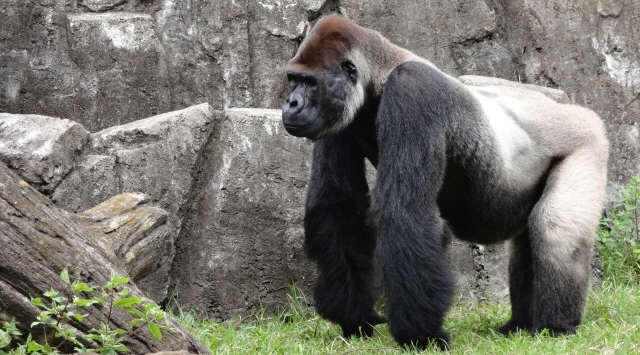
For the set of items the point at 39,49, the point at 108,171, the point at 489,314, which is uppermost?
the point at 39,49

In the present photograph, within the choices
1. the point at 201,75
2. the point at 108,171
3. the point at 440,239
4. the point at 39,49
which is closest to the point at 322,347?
the point at 440,239

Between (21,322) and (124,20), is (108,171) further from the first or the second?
(21,322)

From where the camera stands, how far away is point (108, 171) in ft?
16.3

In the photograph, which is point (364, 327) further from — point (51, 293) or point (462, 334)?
point (51, 293)

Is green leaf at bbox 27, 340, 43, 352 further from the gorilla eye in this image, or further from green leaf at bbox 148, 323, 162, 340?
the gorilla eye

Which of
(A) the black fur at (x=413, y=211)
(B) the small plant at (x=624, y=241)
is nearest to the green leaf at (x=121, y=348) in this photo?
(A) the black fur at (x=413, y=211)

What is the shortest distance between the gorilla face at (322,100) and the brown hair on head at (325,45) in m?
0.05

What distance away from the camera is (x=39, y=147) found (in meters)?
4.63

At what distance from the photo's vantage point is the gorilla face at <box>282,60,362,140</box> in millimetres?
4301

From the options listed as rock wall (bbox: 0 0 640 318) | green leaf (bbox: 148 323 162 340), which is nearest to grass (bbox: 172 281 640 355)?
rock wall (bbox: 0 0 640 318)

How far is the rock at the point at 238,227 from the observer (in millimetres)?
5230

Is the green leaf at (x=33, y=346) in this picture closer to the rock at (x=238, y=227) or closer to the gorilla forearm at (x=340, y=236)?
the gorilla forearm at (x=340, y=236)

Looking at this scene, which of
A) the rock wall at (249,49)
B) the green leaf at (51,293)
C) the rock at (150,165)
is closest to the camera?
the green leaf at (51,293)

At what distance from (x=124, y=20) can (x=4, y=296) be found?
3.09m
